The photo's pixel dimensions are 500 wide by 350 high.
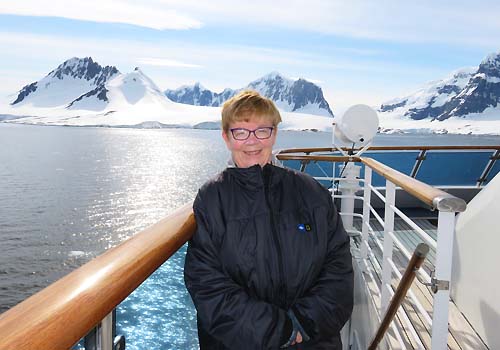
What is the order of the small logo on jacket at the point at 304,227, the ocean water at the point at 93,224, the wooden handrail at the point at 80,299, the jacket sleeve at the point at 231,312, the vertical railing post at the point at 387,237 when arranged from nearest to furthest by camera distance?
the wooden handrail at the point at 80,299, the jacket sleeve at the point at 231,312, the small logo on jacket at the point at 304,227, the vertical railing post at the point at 387,237, the ocean water at the point at 93,224

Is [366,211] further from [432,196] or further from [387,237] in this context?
[432,196]

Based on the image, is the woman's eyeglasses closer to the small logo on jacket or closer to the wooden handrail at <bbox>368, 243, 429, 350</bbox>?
the small logo on jacket

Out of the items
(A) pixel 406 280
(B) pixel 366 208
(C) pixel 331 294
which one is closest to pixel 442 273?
(A) pixel 406 280

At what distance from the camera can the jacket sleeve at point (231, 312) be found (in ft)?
4.73

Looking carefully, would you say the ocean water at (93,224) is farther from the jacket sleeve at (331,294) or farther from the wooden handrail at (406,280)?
the jacket sleeve at (331,294)

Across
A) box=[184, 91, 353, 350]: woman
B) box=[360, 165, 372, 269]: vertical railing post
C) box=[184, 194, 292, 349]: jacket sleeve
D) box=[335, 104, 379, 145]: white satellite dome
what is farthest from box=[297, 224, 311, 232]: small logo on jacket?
box=[335, 104, 379, 145]: white satellite dome

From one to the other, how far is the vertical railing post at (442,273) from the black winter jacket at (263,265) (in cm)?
36

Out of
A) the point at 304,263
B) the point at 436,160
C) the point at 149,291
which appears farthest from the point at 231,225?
the point at 149,291

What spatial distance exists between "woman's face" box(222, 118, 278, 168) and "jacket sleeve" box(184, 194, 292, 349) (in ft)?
1.18

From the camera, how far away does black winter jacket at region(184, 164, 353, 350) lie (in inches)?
57.3

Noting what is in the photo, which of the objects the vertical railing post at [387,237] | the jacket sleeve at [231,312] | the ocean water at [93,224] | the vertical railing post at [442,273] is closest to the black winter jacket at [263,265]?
the jacket sleeve at [231,312]

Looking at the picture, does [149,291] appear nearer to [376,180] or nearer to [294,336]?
[376,180]

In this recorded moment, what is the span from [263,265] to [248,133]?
1.60 ft

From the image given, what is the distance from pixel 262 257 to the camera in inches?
59.5
